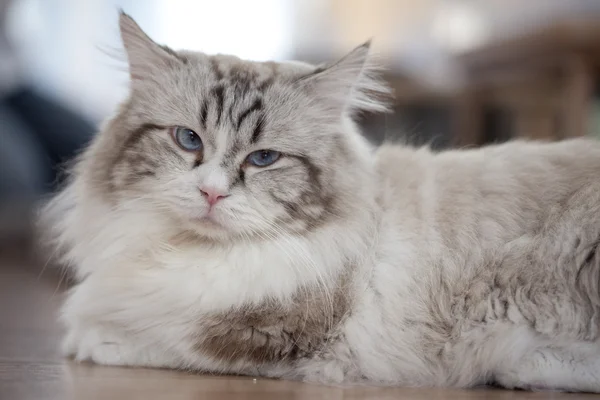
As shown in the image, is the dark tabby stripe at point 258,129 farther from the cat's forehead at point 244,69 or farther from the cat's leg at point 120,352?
the cat's leg at point 120,352

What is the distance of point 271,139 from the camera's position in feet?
4.83

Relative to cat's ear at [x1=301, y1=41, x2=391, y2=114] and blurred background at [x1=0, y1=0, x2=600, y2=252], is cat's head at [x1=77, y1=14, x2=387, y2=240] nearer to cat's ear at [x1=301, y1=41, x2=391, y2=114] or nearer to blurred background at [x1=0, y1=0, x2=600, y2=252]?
cat's ear at [x1=301, y1=41, x2=391, y2=114]

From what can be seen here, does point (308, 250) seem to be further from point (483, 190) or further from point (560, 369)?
point (560, 369)

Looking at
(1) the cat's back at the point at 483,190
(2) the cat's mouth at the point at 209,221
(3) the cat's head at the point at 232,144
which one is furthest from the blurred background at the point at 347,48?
(2) the cat's mouth at the point at 209,221

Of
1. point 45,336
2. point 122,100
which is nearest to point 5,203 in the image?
point 45,336

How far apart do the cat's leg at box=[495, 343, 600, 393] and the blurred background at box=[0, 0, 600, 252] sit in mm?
2428

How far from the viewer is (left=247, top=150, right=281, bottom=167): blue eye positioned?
1463 mm

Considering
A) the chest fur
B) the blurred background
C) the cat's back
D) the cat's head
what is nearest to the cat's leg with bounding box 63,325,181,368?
the chest fur

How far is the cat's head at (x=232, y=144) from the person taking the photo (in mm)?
1423

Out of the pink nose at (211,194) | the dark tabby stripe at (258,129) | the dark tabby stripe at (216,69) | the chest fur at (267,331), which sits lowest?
the chest fur at (267,331)

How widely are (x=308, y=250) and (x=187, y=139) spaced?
350 millimetres

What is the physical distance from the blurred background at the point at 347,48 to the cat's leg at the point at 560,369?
2428 millimetres

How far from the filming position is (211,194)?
1.37 m

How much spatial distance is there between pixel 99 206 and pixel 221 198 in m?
0.37
